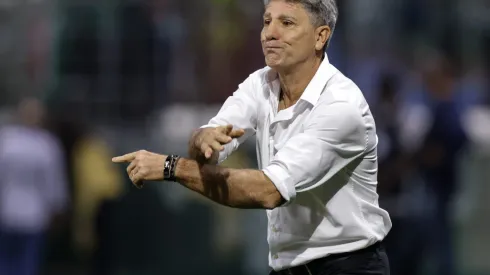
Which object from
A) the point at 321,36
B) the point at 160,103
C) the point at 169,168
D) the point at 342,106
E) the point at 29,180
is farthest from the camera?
the point at 160,103

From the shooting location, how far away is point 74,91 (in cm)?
1120

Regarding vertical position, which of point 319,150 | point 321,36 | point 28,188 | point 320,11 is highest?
point 320,11

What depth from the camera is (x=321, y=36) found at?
5.01 metres

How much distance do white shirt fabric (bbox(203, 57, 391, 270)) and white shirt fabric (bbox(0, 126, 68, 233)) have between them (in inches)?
228

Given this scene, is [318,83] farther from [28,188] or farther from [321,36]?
[28,188]

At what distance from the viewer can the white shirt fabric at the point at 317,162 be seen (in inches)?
184

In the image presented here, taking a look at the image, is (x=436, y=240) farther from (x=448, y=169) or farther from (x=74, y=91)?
(x=74, y=91)

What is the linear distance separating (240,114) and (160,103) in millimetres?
6018

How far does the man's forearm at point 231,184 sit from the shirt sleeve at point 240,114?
44cm

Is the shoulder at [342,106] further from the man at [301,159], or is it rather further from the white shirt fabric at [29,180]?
the white shirt fabric at [29,180]

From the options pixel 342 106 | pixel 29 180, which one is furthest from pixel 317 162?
pixel 29 180

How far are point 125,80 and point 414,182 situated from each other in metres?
2.95

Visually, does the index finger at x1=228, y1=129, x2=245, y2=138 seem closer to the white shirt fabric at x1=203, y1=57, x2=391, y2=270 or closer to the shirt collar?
the white shirt fabric at x1=203, y1=57, x2=391, y2=270

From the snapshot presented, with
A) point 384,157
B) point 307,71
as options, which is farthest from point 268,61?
point 384,157
